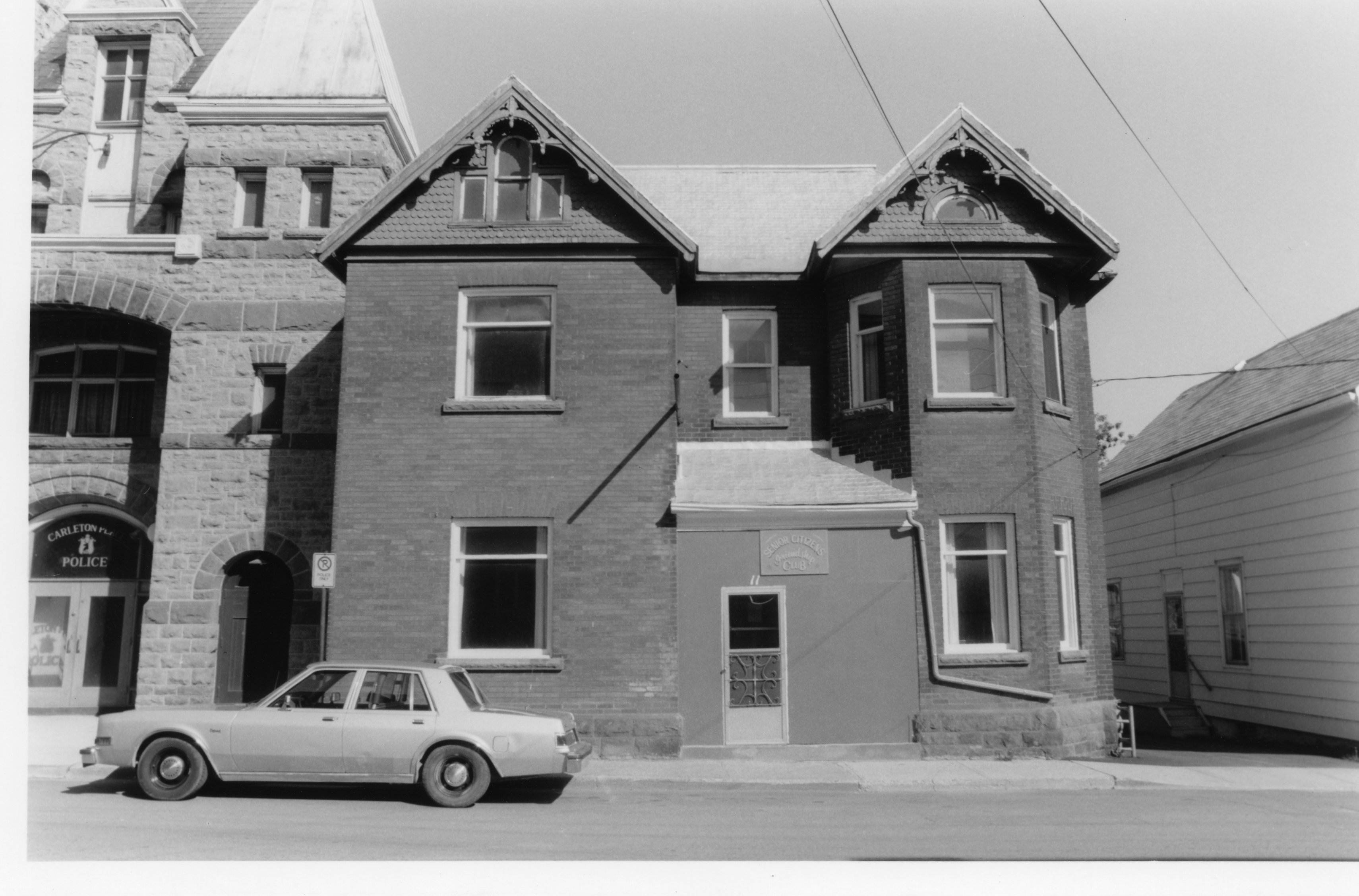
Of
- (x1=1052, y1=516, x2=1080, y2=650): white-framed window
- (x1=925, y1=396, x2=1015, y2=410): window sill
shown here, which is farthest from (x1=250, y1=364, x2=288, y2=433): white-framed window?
(x1=1052, y1=516, x2=1080, y2=650): white-framed window

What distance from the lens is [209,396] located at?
1738cm

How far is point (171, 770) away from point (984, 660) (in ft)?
32.9

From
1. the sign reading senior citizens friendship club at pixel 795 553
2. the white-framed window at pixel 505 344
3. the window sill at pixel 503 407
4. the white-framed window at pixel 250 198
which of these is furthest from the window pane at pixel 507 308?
the white-framed window at pixel 250 198

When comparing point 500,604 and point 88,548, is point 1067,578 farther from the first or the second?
point 88,548

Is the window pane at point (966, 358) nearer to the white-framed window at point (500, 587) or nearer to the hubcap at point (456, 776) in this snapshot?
the white-framed window at point (500, 587)

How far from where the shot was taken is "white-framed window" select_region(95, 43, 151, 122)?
19.6 m

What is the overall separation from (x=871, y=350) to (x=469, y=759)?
8.68m

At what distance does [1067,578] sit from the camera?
16.0m

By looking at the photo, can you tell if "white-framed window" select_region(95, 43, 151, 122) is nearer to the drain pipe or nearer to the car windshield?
the car windshield

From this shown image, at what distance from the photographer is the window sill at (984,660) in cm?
1484

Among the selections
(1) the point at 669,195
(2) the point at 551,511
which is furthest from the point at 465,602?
(1) the point at 669,195

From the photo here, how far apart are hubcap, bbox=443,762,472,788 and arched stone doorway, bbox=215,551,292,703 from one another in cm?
677

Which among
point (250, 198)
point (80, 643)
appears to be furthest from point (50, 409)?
point (250, 198)

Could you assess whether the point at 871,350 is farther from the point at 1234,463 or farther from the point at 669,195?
the point at 1234,463
